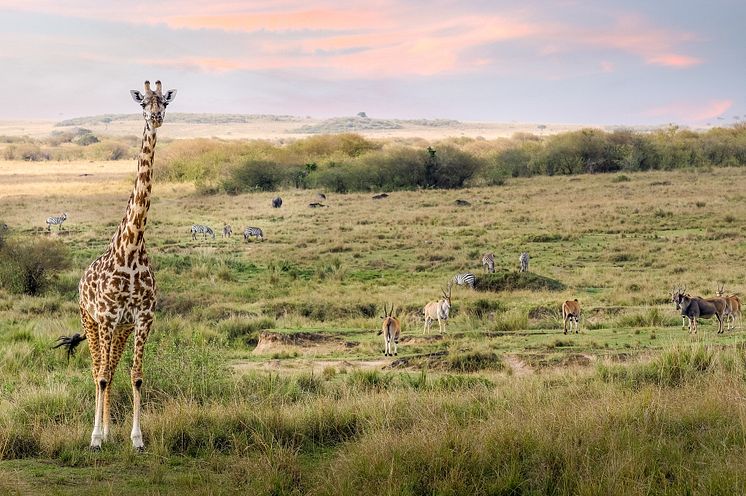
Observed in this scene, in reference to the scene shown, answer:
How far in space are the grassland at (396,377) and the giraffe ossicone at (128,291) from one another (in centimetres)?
48

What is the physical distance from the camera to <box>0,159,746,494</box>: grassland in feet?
21.4

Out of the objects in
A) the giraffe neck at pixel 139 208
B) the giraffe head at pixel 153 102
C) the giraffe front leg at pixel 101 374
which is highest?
the giraffe head at pixel 153 102

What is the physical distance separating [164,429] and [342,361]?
5.91m

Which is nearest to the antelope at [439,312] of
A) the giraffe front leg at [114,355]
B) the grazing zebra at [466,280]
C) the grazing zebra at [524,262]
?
the grazing zebra at [466,280]

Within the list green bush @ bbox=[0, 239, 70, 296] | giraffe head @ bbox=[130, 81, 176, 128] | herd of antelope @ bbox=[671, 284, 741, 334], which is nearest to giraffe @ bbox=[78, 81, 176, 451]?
giraffe head @ bbox=[130, 81, 176, 128]

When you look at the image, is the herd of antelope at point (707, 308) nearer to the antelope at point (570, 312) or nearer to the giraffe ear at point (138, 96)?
the antelope at point (570, 312)

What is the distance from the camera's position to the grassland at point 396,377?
257 inches

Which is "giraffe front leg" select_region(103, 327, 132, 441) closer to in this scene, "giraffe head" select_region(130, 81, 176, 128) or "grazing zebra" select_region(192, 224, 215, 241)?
"giraffe head" select_region(130, 81, 176, 128)

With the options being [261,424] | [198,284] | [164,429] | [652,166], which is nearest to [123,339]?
[164,429]

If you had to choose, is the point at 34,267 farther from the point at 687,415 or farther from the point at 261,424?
the point at 687,415

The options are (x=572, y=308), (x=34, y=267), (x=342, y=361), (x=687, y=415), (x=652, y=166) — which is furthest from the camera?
(x=652, y=166)

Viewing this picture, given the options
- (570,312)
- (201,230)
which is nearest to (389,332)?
(570,312)

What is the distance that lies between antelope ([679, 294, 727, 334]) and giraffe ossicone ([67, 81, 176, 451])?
31.6ft

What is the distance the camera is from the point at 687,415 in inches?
296
